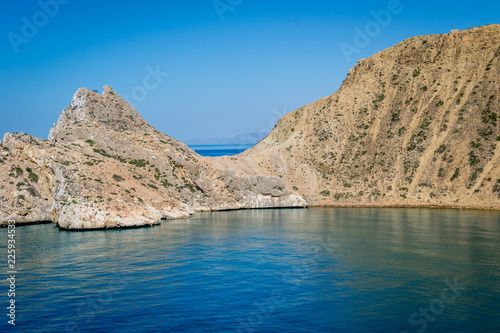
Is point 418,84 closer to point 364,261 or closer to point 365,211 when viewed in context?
point 365,211

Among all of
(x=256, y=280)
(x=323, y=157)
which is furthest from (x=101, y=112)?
(x=256, y=280)

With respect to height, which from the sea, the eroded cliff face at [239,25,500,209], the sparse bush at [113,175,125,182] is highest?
the eroded cliff face at [239,25,500,209]

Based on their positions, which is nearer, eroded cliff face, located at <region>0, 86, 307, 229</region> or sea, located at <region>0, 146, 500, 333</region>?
sea, located at <region>0, 146, 500, 333</region>

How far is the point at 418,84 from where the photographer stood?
376 feet

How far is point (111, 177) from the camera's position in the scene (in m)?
70.4

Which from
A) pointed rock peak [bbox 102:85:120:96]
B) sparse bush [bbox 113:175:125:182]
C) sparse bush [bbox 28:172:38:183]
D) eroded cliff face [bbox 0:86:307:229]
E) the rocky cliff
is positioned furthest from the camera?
pointed rock peak [bbox 102:85:120:96]

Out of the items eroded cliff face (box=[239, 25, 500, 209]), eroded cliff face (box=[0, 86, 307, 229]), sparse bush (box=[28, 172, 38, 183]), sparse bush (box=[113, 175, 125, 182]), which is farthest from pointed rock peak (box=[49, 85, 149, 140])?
eroded cliff face (box=[239, 25, 500, 209])

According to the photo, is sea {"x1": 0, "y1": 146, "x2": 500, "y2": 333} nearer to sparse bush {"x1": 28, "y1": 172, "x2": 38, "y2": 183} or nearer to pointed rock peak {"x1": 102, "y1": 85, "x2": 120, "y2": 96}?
sparse bush {"x1": 28, "y1": 172, "x2": 38, "y2": 183}

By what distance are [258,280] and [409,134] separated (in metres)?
83.0

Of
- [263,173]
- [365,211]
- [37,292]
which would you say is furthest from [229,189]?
[37,292]

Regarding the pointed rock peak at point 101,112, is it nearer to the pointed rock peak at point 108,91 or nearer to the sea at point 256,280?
the pointed rock peak at point 108,91

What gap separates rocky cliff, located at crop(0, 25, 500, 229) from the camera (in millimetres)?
68938

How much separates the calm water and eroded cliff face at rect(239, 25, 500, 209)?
34218mm

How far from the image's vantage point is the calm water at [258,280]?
87.0 ft
